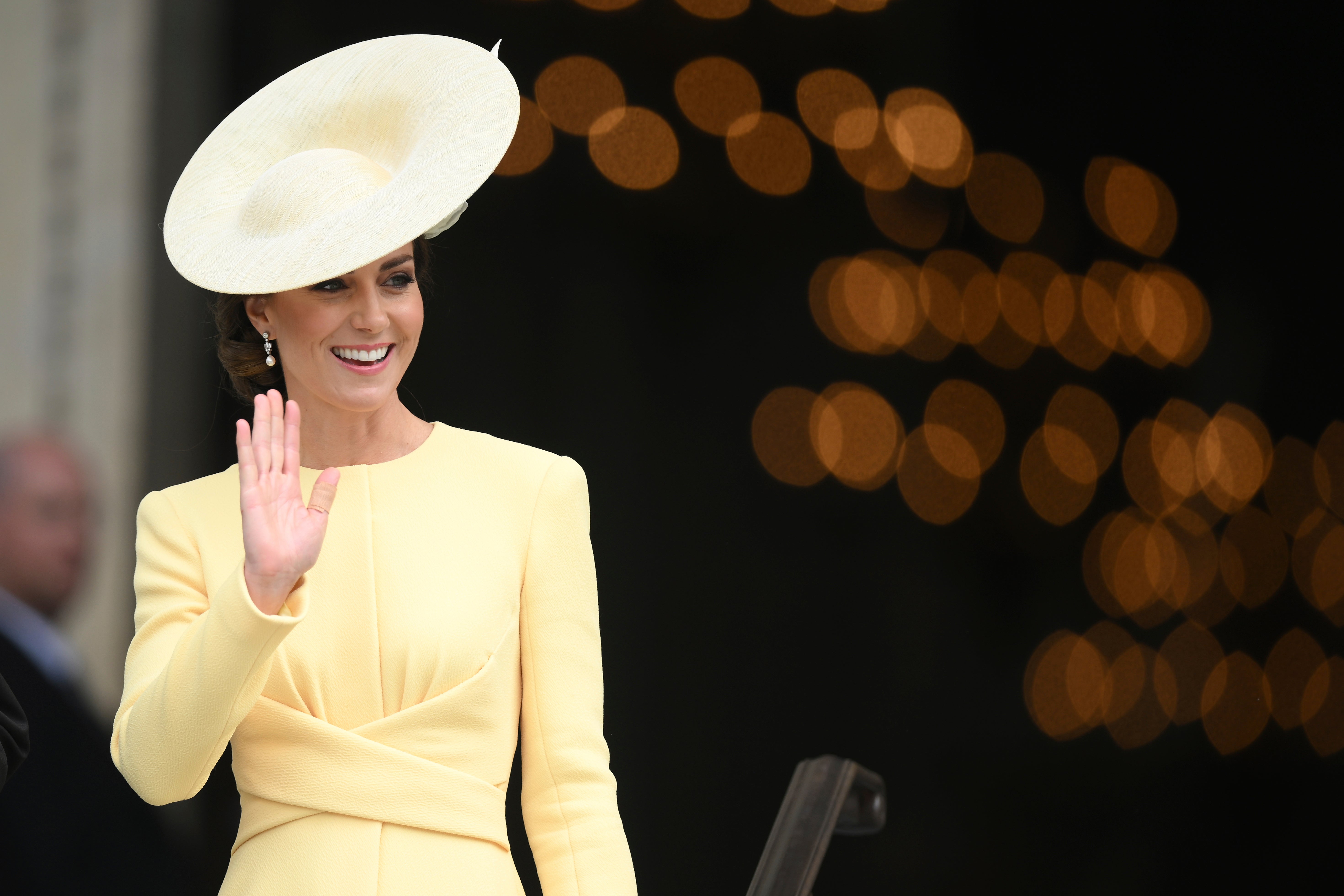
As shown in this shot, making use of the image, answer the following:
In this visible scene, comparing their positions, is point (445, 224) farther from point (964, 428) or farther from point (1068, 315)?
point (1068, 315)

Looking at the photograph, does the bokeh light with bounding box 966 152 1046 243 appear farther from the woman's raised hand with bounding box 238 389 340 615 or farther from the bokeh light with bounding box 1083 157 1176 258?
the woman's raised hand with bounding box 238 389 340 615

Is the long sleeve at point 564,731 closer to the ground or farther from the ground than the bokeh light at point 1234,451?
farther from the ground

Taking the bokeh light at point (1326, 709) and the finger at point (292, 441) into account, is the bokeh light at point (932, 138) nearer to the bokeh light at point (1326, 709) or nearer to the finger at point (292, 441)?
the bokeh light at point (1326, 709)

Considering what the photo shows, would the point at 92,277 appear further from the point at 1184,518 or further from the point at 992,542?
the point at 1184,518

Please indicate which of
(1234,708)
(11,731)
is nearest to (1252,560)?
(1234,708)

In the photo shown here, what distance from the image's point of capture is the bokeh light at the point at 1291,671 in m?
4.39

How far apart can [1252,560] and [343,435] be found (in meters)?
3.35

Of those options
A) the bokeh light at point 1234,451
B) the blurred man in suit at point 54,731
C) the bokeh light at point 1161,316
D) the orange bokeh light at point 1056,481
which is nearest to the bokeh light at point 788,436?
the orange bokeh light at point 1056,481

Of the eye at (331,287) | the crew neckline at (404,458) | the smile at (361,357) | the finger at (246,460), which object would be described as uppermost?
the eye at (331,287)

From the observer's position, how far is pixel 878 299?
4.25 m

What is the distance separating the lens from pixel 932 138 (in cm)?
425

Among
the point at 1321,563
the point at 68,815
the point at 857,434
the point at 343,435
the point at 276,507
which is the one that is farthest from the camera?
the point at 1321,563

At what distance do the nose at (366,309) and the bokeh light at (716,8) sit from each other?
2.35 meters

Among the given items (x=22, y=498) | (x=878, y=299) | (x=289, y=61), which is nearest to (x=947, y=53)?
(x=878, y=299)
